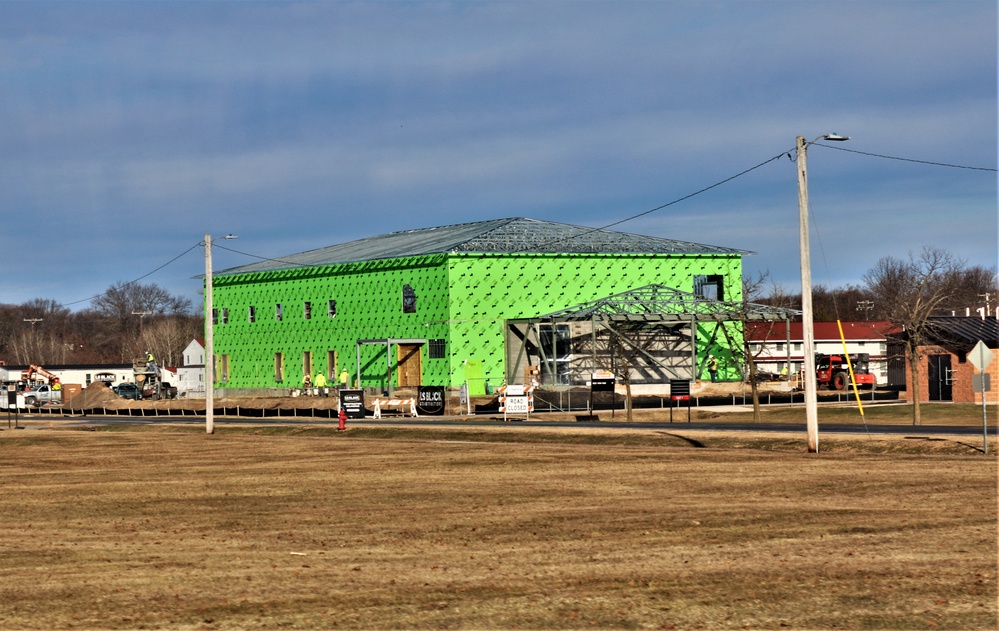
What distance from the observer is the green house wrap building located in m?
85.6

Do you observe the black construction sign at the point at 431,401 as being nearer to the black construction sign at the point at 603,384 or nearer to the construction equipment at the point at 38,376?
the black construction sign at the point at 603,384

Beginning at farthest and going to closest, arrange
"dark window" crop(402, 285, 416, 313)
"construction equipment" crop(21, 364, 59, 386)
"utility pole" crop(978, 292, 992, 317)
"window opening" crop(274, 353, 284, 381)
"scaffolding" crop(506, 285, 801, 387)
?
"construction equipment" crop(21, 364, 59, 386) → "window opening" crop(274, 353, 284, 381) → "utility pole" crop(978, 292, 992, 317) → "dark window" crop(402, 285, 416, 313) → "scaffolding" crop(506, 285, 801, 387)

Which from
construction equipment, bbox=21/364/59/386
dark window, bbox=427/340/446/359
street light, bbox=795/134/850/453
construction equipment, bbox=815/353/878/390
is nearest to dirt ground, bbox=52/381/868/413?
construction equipment, bbox=815/353/878/390

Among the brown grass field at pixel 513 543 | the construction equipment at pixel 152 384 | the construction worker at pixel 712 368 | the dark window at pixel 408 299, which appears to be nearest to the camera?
the brown grass field at pixel 513 543

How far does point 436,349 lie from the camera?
86062 mm

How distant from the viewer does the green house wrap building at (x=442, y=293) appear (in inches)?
3371

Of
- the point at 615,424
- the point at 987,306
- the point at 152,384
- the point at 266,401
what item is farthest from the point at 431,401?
the point at 152,384

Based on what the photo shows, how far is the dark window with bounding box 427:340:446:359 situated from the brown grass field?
50.9 metres

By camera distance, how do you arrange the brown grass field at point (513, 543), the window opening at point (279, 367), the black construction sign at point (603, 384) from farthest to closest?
the window opening at point (279, 367)
the black construction sign at point (603, 384)
the brown grass field at point (513, 543)

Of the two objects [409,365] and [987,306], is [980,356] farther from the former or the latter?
[987,306]

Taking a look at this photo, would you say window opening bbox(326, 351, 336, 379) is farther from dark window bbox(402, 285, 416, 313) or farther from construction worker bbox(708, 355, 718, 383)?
construction worker bbox(708, 355, 718, 383)

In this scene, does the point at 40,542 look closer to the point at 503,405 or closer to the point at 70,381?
the point at 503,405

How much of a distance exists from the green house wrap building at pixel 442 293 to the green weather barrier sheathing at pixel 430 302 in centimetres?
7

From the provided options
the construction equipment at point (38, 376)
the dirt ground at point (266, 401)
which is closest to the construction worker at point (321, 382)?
the dirt ground at point (266, 401)
